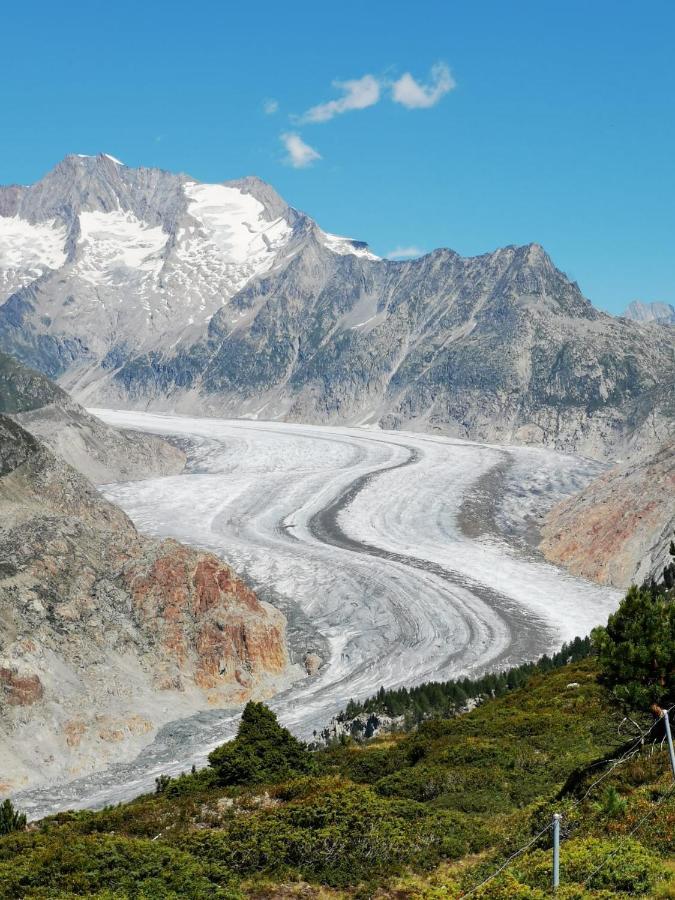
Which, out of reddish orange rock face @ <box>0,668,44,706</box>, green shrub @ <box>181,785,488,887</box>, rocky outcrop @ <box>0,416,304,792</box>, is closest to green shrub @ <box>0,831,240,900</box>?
green shrub @ <box>181,785,488,887</box>

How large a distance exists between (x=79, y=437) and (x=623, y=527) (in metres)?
92.7

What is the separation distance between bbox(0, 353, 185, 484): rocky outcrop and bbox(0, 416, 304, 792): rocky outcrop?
69044 mm

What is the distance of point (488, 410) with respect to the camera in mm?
189000

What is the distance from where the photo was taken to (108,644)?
168ft

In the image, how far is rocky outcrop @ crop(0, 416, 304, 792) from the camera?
142ft

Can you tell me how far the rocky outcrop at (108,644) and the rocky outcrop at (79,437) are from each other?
6904cm

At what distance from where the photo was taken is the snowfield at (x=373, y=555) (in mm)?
54069

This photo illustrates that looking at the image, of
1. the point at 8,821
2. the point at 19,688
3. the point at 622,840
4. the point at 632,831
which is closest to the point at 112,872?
the point at 622,840

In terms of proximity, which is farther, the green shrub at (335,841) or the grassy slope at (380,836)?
the green shrub at (335,841)

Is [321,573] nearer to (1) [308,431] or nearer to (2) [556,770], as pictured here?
(2) [556,770]

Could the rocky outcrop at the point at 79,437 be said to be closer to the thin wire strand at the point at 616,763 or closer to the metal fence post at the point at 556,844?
the thin wire strand at the point at 616,763

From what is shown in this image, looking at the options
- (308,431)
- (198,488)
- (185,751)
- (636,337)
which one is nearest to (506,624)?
(185,751)

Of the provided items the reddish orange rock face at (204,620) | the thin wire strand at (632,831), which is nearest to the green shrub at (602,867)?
the thin wire strand at (632,831)

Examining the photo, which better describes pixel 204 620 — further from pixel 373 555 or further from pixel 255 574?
pixel 373 555
